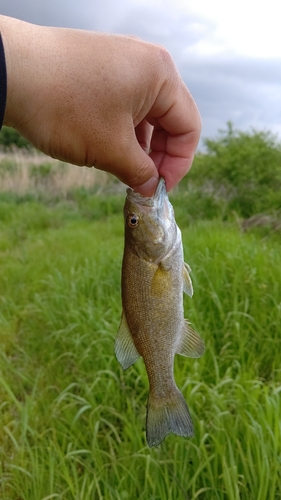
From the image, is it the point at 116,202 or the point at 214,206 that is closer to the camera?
the point at 214,206

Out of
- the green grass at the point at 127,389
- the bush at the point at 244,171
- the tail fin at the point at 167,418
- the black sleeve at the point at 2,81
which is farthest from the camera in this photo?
the bush at the point at 244,171

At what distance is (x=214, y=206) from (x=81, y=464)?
5.50 metres

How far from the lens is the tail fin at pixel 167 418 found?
1.48m

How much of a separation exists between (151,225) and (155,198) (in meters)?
0.09

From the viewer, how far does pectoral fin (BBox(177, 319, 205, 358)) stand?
5.21 ft

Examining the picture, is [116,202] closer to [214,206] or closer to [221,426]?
[214,206]

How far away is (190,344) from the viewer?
1.61 meters

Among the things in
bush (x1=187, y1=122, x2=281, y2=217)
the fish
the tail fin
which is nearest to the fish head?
the fish

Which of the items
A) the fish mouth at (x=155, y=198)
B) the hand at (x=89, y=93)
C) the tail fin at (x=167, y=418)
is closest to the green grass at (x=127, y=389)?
the tail fin at (x=167, y=418)

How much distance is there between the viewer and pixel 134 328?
1.56 meters

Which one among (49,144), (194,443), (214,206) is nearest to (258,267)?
(194,443)

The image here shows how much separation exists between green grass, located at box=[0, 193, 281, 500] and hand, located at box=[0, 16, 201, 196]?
136 cm

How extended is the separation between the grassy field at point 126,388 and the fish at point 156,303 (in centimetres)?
74

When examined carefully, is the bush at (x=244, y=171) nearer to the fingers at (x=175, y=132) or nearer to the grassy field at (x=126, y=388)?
the grassy field at (x=126, y=388)
